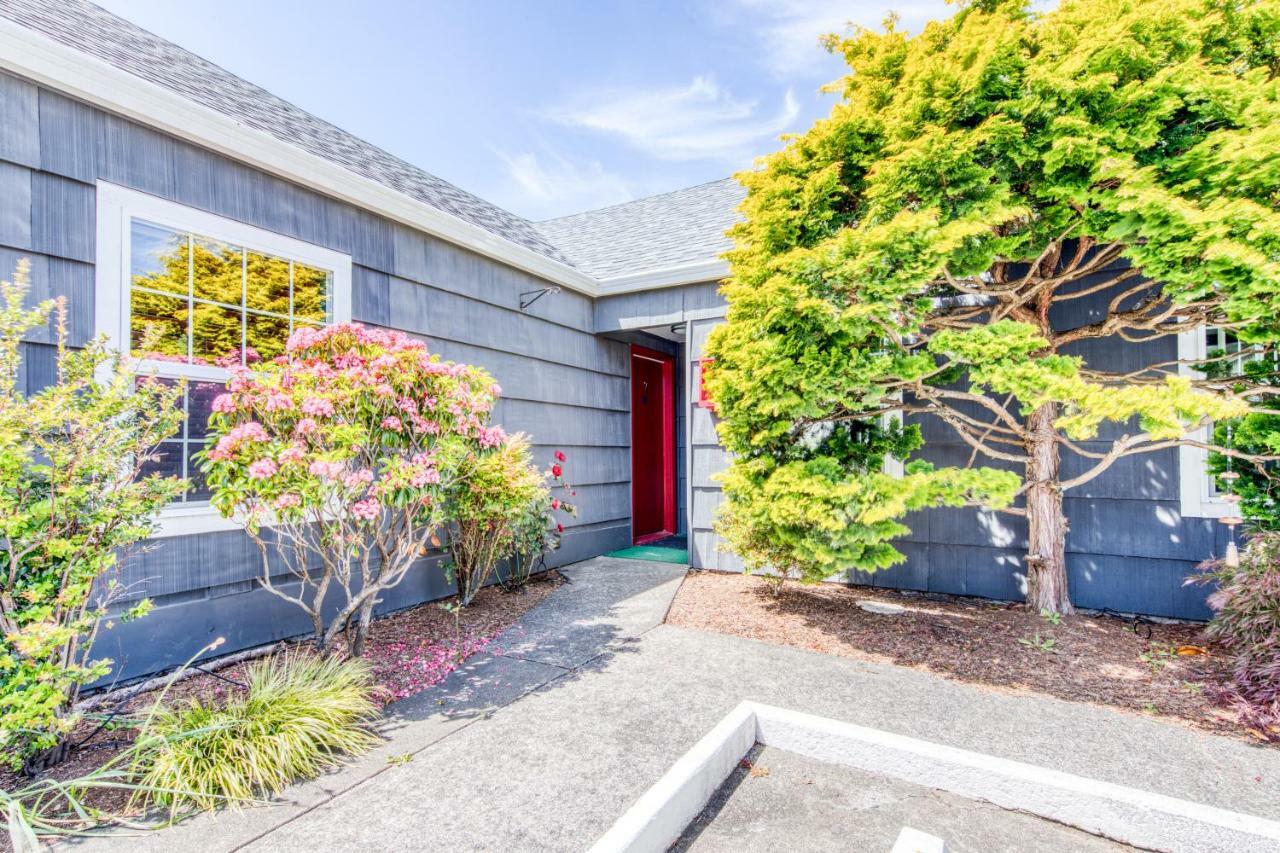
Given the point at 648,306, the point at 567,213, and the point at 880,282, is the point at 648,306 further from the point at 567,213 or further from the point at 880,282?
the point at 567,213

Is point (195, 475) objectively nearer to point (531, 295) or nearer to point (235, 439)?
point (235, 439)

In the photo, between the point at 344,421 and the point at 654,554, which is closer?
the point at 344,421

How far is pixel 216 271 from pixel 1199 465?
694 centimetres

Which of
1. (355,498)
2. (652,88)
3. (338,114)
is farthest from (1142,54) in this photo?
(338,114)

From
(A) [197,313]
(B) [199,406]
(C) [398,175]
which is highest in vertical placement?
(C) [398,175]

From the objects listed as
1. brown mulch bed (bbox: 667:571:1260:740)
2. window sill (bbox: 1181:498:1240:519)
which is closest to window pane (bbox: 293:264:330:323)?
brown mulch bed (bbox: 667:571:1260:740)

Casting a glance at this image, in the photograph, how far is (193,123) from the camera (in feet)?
10.9

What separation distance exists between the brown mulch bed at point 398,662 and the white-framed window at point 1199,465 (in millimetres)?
5087

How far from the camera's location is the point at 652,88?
7.21 meters

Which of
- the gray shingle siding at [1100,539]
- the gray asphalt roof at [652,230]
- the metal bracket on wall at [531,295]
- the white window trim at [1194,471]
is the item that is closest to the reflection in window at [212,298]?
the metal bracket on wall at [531,295]

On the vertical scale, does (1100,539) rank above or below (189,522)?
below

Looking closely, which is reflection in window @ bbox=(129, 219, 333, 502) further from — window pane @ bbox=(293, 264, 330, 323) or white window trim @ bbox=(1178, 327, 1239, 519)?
white window trim @ bbox=(1178, 327, 1239, 519)

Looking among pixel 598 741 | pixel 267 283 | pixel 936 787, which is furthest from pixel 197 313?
pixel 936 787

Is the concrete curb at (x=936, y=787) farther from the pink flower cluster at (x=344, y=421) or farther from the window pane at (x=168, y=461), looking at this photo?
the window pane at (x=168, y=461)
